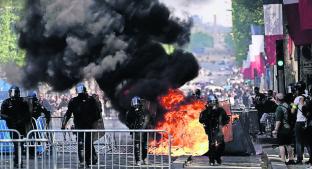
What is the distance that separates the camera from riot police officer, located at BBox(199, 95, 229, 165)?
1966 centimetres

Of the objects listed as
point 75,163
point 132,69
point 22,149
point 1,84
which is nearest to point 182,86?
point 132,69

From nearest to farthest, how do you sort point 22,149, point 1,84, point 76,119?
1. point 22,149
2. point 76,119
3. point 1,84

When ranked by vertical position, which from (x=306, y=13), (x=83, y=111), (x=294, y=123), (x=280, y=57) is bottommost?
(x=294, y=123)

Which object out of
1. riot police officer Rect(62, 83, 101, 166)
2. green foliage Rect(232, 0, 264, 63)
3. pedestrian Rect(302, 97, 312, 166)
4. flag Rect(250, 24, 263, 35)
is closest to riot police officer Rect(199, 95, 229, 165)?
pedestrian Rect(302, 97, 312, 166)

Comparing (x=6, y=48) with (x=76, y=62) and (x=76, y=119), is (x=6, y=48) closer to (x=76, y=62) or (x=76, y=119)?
(x=76, y=62)

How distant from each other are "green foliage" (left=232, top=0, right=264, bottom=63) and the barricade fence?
39.3m

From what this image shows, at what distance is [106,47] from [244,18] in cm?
5122

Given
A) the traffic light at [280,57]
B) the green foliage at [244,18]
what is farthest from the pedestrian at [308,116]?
the green foliage at [244,18]

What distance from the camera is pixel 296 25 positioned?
3055cm

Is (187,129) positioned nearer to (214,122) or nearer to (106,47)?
(214,122)

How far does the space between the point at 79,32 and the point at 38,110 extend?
2604 millimetres

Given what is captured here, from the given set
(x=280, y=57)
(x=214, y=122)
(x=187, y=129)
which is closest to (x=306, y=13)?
(x=280, y=57)

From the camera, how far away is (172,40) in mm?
26719

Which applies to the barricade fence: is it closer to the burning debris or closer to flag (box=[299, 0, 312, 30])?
the burning debris
